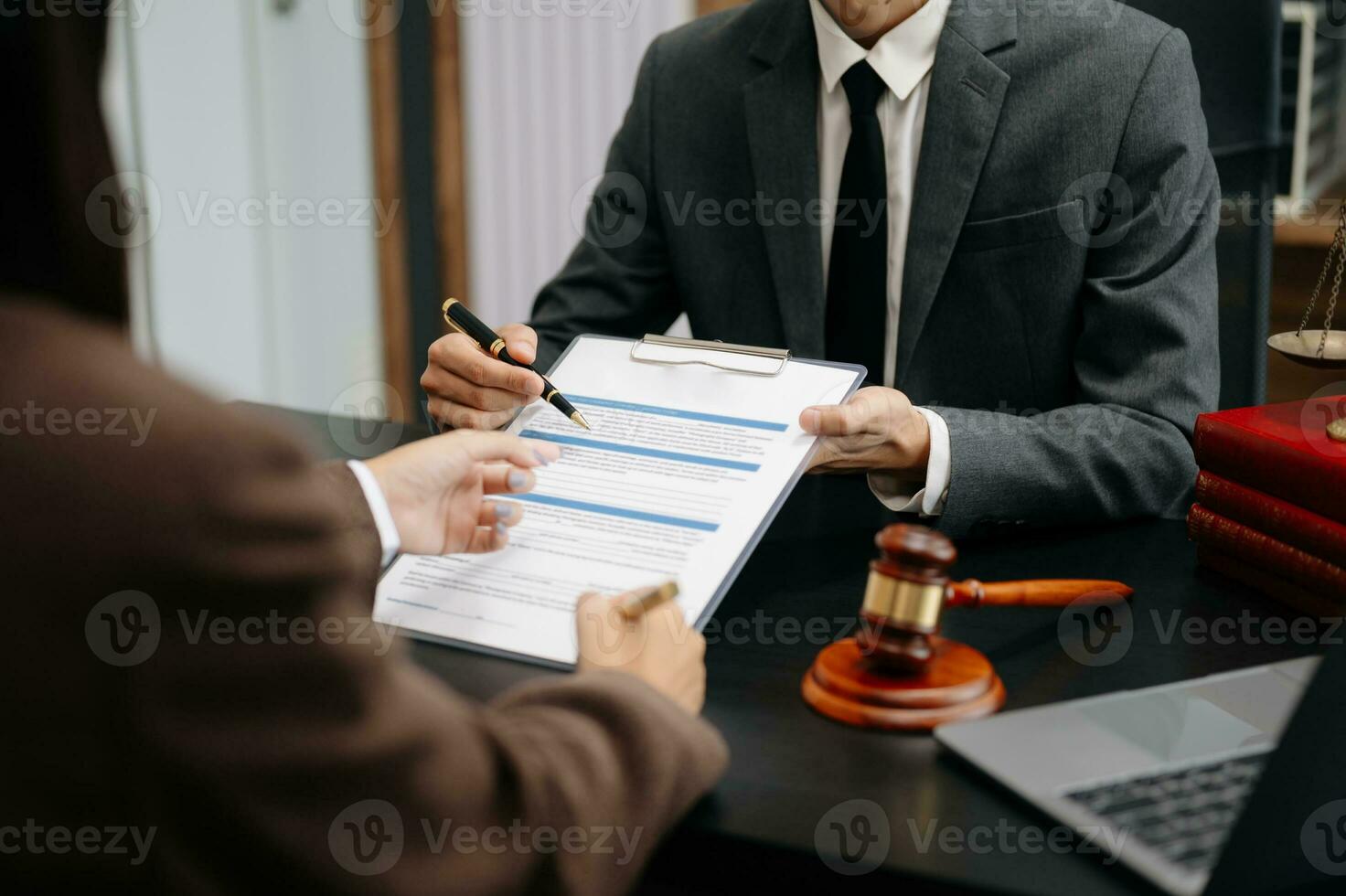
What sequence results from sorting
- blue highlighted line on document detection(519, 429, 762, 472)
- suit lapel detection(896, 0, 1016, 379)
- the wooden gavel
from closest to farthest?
the wooden gavel
blue highlighted line on document detection(519, 429, 762, 472)
suit lapel detection(896, 0, 1016, 379)

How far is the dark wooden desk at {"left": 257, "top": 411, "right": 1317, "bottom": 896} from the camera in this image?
70 centimetres

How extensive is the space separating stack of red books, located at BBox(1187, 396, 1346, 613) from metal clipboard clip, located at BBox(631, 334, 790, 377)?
39 centimetres

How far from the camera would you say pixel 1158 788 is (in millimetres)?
724

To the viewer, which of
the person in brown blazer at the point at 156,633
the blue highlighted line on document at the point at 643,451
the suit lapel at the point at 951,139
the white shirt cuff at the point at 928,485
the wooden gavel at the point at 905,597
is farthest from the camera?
the suit lapel at the point at 951,139

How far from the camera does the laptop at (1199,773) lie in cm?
66

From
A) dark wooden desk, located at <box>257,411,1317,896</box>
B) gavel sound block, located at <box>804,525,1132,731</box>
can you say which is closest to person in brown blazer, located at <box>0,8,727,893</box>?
dark wooden desk, located at <box>257,411,1317,896</box>

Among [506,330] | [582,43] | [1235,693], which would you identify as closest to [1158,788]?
[1235,693]

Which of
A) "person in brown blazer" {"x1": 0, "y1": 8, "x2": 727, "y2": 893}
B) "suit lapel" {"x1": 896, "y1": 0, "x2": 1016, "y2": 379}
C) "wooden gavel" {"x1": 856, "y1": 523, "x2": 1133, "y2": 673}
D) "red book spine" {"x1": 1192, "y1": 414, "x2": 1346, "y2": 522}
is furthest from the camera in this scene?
"suit lapel" {"x1": 896, "y1": 0, "x2": 1016, "y2": 379}

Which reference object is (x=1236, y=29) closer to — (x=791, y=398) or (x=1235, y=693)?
(x=791, y=398)

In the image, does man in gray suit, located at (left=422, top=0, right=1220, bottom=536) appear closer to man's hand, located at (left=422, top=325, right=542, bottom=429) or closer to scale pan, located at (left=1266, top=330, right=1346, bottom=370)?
man's hand, located at (left=422, top=325, right=542, bottom=429)

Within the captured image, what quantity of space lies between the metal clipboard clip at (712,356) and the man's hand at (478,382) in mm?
115

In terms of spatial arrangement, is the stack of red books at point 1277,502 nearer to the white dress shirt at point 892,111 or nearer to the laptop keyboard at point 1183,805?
the laptop keyboard at point 1183,805

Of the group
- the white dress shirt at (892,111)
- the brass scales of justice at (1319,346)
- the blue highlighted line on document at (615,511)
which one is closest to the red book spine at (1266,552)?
the brass scales of justice at (1319,346)

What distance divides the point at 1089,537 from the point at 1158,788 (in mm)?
501
